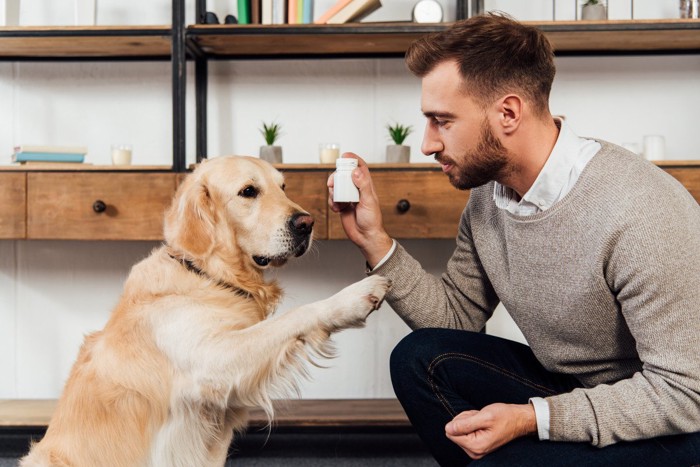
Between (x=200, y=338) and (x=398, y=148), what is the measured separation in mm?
1371

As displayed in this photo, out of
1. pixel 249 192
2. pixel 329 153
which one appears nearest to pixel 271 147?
pixel 329 153

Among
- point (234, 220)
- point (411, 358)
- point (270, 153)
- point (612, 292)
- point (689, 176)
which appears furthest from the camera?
point (270, 153)

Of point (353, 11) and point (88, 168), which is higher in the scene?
point (353, 11)

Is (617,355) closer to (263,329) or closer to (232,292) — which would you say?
(263,329)

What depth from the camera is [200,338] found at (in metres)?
1.44

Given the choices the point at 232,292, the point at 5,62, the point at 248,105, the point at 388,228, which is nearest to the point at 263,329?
the point at 232,292

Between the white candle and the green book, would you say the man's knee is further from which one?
the green book

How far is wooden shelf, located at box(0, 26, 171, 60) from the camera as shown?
245 cm

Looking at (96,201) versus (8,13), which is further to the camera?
(8,13)

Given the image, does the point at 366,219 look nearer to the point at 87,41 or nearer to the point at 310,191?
the point at 310,191

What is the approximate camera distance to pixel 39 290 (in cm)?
294

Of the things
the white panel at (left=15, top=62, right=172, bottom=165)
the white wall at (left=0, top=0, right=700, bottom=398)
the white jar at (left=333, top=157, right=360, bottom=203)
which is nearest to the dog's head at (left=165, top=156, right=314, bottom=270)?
the white jar at (left=333, top=157, right=360, bottom=203)

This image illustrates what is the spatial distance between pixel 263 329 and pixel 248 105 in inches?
65.1

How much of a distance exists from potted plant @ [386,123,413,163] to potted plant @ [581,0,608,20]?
770 millimetres
